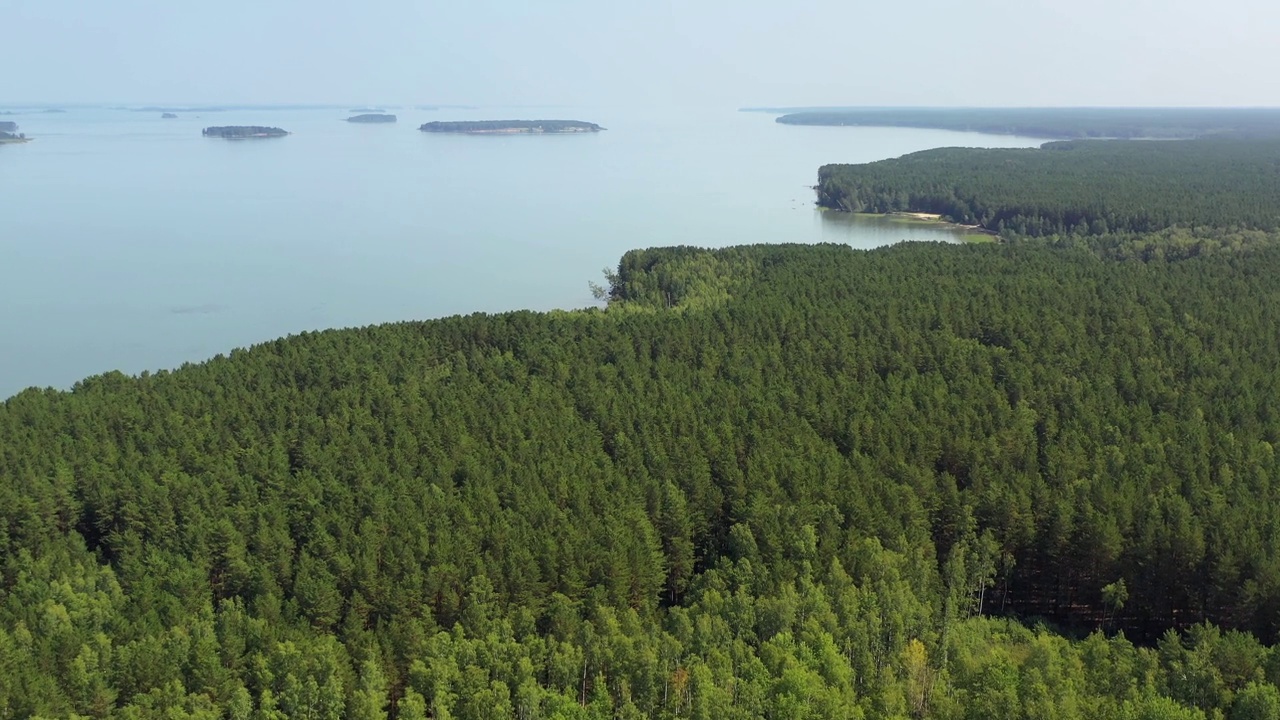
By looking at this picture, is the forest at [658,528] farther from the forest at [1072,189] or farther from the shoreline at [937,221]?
the shoreline at [937,221]

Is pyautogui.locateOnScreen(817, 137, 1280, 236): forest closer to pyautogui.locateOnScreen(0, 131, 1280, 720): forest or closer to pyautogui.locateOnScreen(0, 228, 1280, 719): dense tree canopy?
pyautogui.locateOnScreen(0, 131, 1280, 720): forest

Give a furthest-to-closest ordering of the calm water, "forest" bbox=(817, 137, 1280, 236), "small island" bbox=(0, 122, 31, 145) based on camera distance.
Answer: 1. "small island" bbox=(0, 122, 31, 145)
2. "forest" bbox=(817, 137, 1280, 236)
3. the calm water

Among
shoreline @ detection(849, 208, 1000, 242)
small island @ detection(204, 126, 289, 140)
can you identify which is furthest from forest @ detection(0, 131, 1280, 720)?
small island @ detection(204, 126, 289, 140)

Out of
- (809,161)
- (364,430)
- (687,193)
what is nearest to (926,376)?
(364,430)

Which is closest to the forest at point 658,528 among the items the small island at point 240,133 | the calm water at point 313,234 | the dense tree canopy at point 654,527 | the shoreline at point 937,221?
the dense tree canopy at point 654,527

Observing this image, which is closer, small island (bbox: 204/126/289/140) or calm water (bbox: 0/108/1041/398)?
calm water (bbox: 0/108/1041/398)

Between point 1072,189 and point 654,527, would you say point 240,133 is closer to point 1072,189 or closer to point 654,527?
point 1072,189
